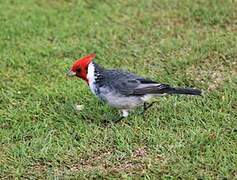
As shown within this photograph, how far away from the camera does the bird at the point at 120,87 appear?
503cm

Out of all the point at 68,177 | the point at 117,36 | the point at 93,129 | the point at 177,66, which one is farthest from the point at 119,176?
the point at 117,36

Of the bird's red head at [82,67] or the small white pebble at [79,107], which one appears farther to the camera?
the small white pebble at [79,107]

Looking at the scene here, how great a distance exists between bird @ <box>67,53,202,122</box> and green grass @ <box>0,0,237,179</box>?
19cm

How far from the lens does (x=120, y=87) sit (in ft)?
16.7

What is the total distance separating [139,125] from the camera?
16.5 ft

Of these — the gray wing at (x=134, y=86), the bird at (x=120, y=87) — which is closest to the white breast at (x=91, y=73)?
the bird at (x=120, y=87)

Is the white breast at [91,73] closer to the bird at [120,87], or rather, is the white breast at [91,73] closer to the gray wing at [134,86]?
the bird at [120,87]

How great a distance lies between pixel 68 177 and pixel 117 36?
3479 mm

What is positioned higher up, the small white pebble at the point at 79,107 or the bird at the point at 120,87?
the bird at the point at 120,87

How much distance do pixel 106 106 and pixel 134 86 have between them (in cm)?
57

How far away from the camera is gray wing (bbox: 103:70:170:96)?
4.99 metres

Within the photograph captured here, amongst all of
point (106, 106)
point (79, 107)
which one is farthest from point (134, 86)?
point (79, 107)

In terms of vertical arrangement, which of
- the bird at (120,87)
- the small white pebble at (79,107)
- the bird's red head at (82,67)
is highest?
the bird's red head at (82,67)

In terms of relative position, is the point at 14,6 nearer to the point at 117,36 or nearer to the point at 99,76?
the point at 117,36
